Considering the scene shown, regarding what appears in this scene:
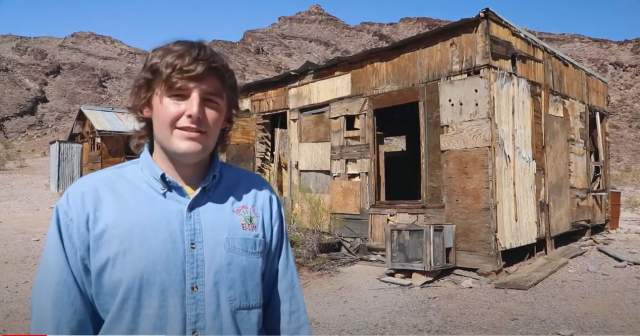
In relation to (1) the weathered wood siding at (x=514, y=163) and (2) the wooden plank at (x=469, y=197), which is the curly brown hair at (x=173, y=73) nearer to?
(2) the wooden plank at (x=469, y=197)

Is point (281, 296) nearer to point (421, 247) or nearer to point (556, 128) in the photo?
point (421, 247)

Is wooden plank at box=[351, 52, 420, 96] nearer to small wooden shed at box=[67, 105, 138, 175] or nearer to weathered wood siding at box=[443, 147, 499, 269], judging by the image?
weathered wood siding at box=[443, 147, 499, 269]

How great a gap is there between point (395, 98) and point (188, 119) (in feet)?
22.6

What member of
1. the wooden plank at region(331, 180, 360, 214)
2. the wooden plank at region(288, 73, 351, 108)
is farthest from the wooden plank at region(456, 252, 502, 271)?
the wooden plank at region(288, 73, 351, 108)

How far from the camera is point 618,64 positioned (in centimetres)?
3825

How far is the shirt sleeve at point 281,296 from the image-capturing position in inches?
71.5

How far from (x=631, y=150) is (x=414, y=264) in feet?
104

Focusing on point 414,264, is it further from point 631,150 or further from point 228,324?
point 631,150

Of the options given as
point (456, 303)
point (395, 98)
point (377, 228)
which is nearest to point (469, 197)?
point (456, 303)

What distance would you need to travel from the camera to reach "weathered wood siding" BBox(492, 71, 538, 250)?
6.98 metres

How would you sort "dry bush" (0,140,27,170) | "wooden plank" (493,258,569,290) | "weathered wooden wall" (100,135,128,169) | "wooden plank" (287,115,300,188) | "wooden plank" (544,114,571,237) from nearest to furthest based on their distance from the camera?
"wooden plank" (493,258,569,290)
"wooden plank" (544,114,571,237)
"wooden plank" (287,115,300,188)
"weathered wooden wall" (100,135,128,169)
"dry bush" (0,140,27,170)

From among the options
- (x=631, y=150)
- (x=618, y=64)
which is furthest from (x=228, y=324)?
(x=618, y=64)

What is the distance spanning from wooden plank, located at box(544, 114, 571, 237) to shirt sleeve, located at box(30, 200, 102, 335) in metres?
8.83

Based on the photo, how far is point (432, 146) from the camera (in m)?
7.63
